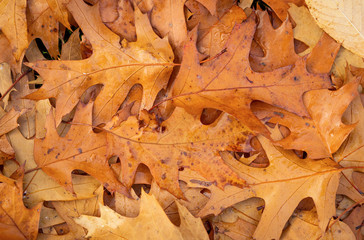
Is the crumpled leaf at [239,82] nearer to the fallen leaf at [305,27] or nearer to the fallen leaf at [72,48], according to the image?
the fallen leaf at [305,27]

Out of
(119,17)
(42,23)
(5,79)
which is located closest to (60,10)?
(42,23)

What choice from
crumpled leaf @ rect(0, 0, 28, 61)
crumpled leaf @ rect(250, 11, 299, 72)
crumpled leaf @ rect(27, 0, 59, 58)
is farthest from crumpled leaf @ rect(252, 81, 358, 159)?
crumpled leaf @ rect(0, 0, 28, 61)

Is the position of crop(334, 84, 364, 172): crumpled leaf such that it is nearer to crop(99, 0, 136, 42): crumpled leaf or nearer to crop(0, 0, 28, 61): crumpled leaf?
crop(99, 0, 136, 42): crumpled leaf

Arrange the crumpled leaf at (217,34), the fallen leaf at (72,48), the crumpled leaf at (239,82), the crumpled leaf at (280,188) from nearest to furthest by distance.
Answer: the crumpled leaf at (239,82) → the crumpled leaf at (280,188) → the crumpled leaf at (217,34) → the fallen leaf at (72,48)

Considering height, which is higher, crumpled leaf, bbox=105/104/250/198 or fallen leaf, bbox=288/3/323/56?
fallen leaf, bbox=288/3/323/56

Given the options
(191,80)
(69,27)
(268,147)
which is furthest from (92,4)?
(268,147)

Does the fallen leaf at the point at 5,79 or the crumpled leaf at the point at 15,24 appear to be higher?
the crumpled leaf at the point at 15,24

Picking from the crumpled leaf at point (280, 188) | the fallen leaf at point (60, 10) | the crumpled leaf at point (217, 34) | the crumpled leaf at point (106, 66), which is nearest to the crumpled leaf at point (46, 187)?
the crumpled leaf at point (106, 66)
